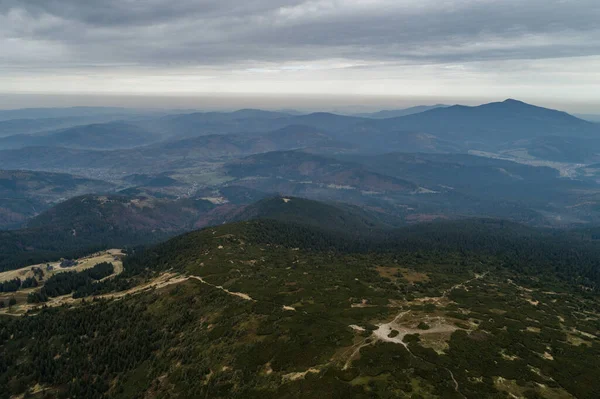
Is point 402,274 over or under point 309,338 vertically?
under

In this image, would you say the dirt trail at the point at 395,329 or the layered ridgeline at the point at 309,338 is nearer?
the layered ridgeline at the point at 309,338

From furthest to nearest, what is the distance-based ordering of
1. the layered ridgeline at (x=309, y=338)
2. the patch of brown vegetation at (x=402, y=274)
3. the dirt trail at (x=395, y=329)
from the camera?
1. the patch of brown vegetation at (x=402, y=274)
2. the dirt trail at (x=395, y=329)
3. the layered ridgeline at (x=309, y=338)

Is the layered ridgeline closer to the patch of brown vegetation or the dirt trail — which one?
the dirt trail

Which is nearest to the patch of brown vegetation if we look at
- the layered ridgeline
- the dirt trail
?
the layered ridgeline

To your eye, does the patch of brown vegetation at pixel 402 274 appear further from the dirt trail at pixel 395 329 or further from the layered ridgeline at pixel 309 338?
the dirt trail at pixel 395 329

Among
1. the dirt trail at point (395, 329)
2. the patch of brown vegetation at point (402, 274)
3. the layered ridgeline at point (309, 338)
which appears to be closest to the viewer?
the layered ridgeline at point (309, 338)

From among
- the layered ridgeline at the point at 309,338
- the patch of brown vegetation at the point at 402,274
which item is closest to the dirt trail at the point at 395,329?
the layered ridgeline at the point at 309,338

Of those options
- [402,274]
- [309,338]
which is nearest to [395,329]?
[309,338]

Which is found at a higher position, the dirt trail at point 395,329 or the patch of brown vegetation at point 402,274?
the dirt trail at point 395,329

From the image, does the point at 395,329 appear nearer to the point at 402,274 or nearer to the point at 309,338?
the point at 309,338

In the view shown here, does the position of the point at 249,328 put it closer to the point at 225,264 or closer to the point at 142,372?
the point at 142,372
